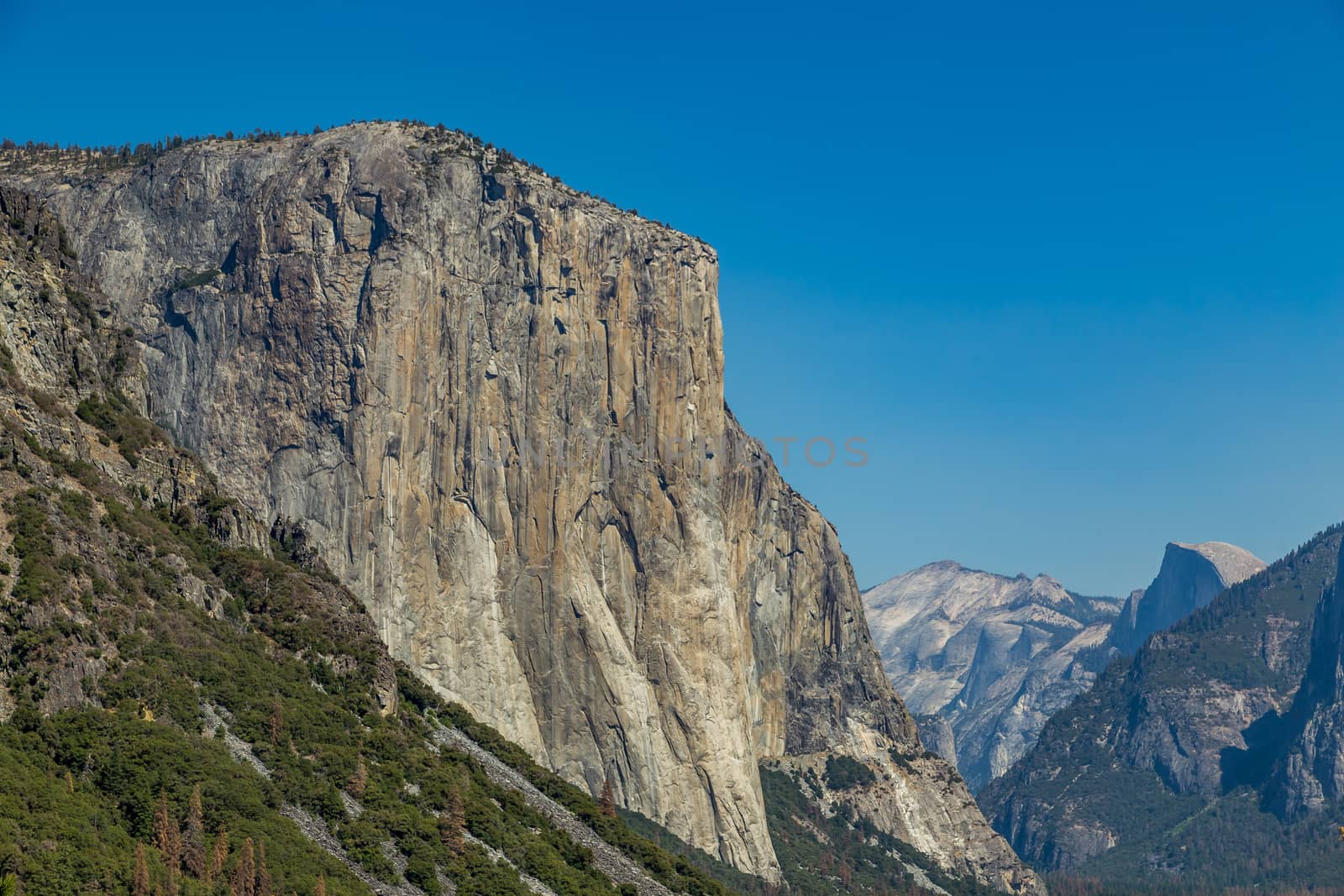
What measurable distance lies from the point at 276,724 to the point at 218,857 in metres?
20.0

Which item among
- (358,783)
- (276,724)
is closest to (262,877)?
(276,724)

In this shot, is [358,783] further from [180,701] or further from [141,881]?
[141,881]

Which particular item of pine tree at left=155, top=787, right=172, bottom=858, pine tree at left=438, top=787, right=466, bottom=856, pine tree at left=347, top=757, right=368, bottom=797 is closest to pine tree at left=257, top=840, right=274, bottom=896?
pine tree at left=155, top=787, right=172, bottom=858

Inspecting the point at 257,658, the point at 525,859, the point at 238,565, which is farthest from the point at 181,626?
the point at 525,859

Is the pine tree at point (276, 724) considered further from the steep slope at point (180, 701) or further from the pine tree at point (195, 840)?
the pine tree at point (195, 840)

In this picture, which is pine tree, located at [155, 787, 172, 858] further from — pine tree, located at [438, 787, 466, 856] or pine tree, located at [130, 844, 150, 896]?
pine tree, located at [438, 787, 466, 856]

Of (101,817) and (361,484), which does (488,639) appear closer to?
(361,484)

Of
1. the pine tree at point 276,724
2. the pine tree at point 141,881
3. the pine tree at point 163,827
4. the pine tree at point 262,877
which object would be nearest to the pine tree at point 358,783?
the pine tree at point 276,724

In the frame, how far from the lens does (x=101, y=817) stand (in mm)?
96625

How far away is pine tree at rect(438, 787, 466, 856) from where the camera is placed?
405 ft

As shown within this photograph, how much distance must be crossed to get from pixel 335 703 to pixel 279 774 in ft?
57.4

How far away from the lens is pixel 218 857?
99.1 metres

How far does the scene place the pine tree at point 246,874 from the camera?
97688mm

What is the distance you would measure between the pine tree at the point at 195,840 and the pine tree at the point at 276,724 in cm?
1412
